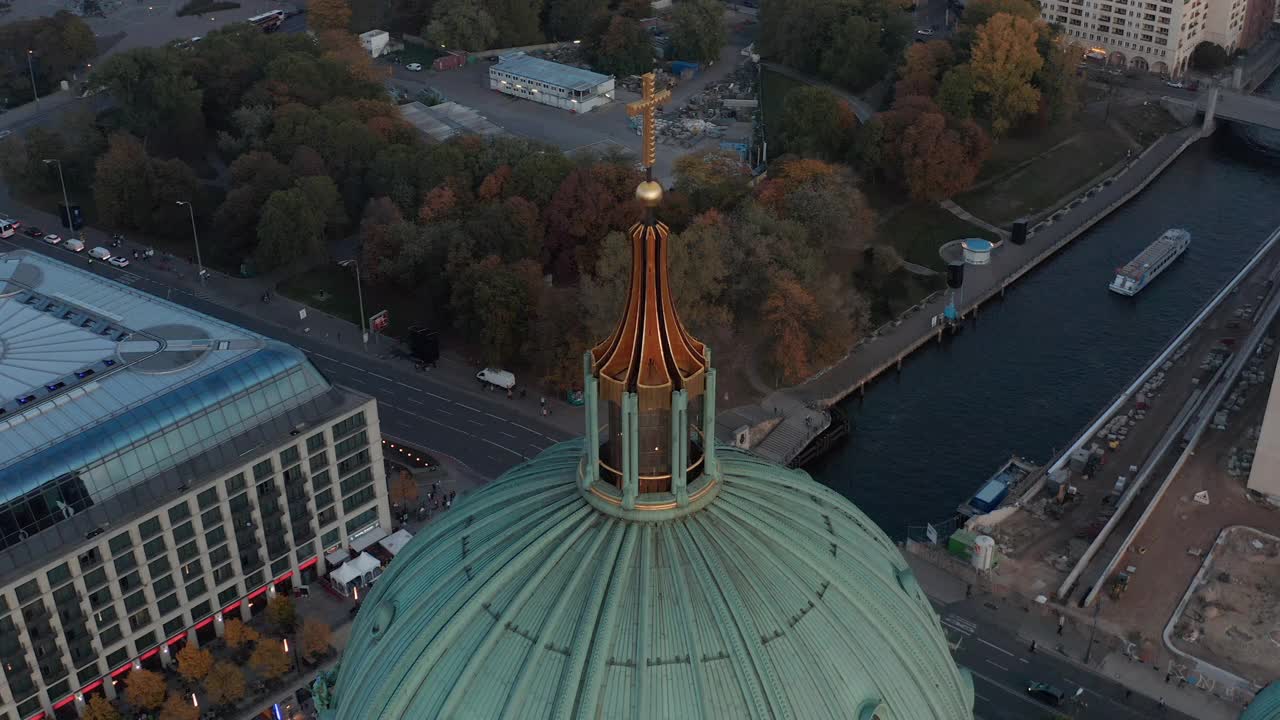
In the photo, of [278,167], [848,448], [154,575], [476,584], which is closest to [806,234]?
[848,448]

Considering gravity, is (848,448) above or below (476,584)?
below

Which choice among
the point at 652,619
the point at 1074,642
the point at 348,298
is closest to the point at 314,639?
the point at 1074,642

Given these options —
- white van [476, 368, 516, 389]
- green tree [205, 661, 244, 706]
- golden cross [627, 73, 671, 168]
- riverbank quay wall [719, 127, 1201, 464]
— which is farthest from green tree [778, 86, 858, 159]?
golden cross [627, 73, 671, 168]

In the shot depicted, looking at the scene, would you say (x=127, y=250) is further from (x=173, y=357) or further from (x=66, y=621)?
(x=66, y=621)

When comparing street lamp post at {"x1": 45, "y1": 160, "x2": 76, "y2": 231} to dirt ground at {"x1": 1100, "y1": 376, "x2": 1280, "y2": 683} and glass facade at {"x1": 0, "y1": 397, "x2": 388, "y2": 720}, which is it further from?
dirt ground at {"x1": 1100, "y1": 376, "x2": 1280, "y2": 683}

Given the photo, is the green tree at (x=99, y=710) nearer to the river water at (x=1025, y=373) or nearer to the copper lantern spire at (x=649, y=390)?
the river water at (x=1025, y=373)

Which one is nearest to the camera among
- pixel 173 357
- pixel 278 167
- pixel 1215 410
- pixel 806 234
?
pixel 173 357
